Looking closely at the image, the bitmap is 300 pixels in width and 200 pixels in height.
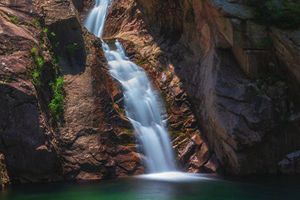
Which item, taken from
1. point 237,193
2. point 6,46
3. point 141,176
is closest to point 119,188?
point 141,176

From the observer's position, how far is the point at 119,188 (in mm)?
15445

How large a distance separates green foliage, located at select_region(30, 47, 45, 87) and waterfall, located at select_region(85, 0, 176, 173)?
3.55m

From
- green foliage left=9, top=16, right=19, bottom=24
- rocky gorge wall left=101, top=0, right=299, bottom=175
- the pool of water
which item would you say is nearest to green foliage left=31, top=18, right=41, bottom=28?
green foliage left=9, top=16, right=19, bottom=24

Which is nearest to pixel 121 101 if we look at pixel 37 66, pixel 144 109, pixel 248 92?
pixel 144 109

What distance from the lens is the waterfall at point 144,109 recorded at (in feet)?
60.6

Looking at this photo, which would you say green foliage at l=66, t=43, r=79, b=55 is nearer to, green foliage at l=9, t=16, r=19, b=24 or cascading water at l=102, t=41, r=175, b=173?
cascading water at l=102, t=41, r=175, b=173

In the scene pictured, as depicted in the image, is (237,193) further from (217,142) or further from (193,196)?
(217,142)

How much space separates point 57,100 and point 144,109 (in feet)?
12.0

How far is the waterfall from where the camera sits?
1848 cm

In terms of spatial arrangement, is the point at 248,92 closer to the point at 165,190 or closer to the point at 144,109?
the point at 144,109

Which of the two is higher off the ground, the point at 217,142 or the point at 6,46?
the point at 6,46

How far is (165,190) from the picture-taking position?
1495 cm

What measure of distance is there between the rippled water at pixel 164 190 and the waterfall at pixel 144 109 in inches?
74.9

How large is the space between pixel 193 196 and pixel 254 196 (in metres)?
1.76
